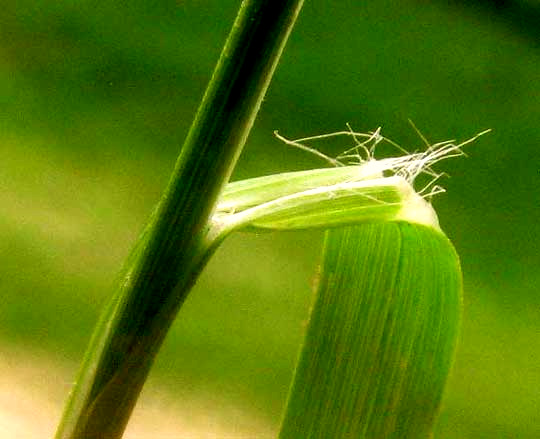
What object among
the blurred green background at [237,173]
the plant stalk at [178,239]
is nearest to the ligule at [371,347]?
the plant stalk at [178,239]

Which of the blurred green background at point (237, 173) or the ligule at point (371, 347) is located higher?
the blurred green background at point (237, 173)

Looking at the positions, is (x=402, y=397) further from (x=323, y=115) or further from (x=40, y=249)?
(x=323, y=115)

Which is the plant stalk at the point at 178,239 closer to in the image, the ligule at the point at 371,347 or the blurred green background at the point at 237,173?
the ligule at the point at 371,347

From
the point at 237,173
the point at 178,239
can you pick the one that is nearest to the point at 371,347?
the point at 178,239

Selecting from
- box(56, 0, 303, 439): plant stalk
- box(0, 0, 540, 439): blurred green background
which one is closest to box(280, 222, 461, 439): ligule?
box(56, 0, 303, 439): plant stalk

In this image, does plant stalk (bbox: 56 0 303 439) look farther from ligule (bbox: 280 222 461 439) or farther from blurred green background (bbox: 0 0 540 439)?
blurred green background (bbox: 0 0 540 439)
